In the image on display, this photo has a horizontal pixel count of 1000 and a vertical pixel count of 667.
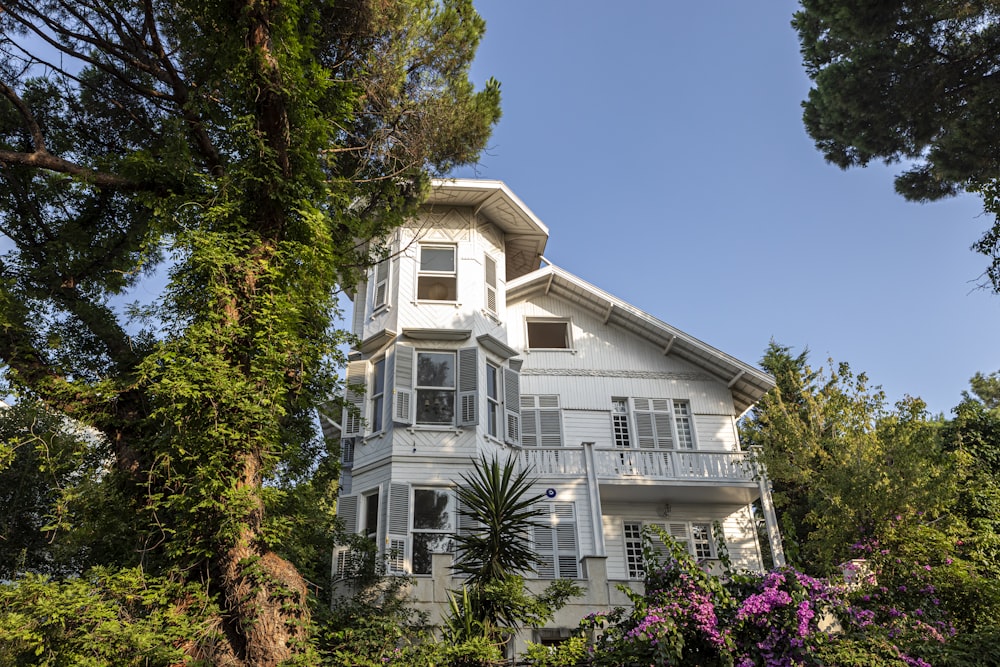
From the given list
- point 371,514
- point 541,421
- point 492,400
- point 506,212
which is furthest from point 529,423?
point 506,212

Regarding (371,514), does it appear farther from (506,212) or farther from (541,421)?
(506,212)

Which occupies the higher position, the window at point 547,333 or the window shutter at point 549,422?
the window at point 547,333

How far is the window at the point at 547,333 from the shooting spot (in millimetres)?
21078

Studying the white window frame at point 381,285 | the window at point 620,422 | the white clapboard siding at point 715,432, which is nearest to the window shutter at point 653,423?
the window at point 620,422

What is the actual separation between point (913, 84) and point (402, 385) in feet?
40.4

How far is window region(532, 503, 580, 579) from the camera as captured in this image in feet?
54.0

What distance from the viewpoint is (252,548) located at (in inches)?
326

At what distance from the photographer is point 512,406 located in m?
18.4

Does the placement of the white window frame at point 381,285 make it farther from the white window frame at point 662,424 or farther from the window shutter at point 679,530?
the window shutter at point 679,530

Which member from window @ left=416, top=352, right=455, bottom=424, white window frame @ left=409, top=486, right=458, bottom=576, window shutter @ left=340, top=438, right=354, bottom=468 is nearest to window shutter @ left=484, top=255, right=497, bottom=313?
window @ left=416, top=352, right=455, bottom=424

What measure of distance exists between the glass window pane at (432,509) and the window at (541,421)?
3308 mm

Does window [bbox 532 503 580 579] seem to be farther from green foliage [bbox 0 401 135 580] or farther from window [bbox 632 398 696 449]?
green foliage [bbox 0 401 135 580]

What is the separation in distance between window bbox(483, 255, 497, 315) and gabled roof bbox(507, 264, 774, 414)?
27.5 inches

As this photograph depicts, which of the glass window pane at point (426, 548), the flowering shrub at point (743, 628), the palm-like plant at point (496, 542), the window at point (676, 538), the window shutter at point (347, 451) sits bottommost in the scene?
the flowering shrub at point (743, 628)
